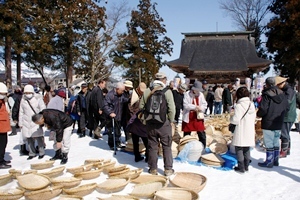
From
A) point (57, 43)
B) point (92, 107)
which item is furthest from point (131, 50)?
point (92, 107)

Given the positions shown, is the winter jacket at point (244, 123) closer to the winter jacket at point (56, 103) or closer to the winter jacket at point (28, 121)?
the winter jacket at point (28, 121)

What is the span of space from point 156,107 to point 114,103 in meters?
1.91

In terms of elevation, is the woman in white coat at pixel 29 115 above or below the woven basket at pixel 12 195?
above

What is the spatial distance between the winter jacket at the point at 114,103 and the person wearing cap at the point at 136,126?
32 cm

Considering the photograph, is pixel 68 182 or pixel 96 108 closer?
pixel 68 182

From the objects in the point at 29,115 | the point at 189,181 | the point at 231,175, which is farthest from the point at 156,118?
the point at 29,115

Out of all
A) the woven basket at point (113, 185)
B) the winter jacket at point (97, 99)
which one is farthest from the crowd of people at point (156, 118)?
the woven basket at point (113, 185)

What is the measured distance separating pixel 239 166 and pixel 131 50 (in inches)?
1032

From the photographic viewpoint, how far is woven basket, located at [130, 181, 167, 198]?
3.41 meters

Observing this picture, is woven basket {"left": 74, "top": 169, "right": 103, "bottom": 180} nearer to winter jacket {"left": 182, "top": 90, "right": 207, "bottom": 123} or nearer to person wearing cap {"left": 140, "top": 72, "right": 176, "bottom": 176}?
person wearing cap {"left": 140, "top": 72, "right": 176, "bottom": 176}

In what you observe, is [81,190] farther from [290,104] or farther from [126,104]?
[290,104]

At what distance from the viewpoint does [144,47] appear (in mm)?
29656

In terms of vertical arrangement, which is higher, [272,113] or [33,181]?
[272,113]

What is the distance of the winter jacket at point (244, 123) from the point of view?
4.32 metres
